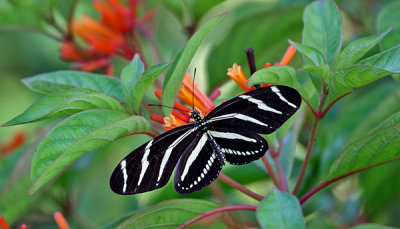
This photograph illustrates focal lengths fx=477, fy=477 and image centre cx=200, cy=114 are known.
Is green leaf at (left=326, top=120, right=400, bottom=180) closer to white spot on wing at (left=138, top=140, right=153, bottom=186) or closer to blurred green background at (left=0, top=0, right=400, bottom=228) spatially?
blurred green background at (left=0, top=0, right=400, bottom=228)

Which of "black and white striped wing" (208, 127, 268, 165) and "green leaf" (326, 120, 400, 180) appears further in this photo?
"black and white striped wing" (208, 127, 268, 165)

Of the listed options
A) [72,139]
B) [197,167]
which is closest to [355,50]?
[197,167]

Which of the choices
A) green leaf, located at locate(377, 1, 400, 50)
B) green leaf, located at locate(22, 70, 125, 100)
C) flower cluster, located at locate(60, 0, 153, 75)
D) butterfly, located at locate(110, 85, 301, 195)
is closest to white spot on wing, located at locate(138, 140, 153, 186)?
butterfly, located at locate(110, 85, 301, 195)

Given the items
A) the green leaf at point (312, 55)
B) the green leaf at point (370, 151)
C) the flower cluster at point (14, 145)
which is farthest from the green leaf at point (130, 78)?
the flower cluster at point (14, 145)

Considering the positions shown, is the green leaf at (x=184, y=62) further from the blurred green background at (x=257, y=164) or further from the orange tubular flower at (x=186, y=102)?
the blurred green background at (x=257, y=164)

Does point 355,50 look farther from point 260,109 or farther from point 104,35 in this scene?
point 104,35

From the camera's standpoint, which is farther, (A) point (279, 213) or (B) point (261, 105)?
(B) point (261, 105)

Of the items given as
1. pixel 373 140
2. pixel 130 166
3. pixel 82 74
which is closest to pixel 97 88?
pixel 82 74
